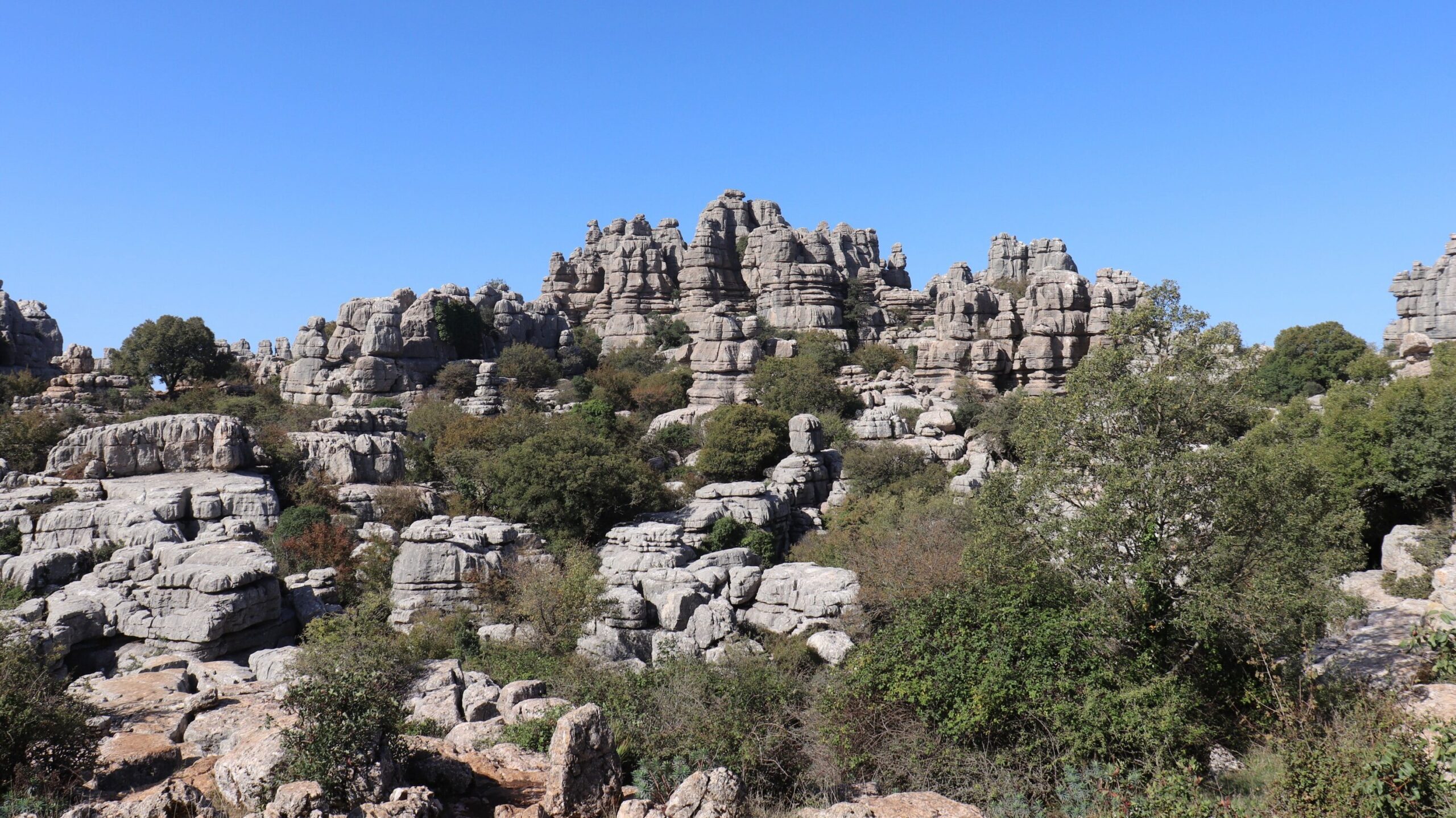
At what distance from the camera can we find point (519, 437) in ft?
93.2

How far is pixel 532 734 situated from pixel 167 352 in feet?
118

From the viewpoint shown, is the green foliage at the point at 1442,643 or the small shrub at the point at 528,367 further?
the small shrub at the point at 528,367

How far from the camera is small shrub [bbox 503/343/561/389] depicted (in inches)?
1673

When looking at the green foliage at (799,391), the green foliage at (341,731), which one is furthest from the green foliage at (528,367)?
the green foliage at (341,731)

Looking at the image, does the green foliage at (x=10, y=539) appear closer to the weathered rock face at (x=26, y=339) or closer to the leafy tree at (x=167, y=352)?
the leafy tree at (x=167, y=352)

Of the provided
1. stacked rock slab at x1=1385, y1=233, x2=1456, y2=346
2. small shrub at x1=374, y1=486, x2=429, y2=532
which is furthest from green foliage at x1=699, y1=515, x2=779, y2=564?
stacked rock slab at x1=1385, y1=233, x2=1456, y2=346

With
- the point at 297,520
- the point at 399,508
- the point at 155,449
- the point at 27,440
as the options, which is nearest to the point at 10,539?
the point at 155,449

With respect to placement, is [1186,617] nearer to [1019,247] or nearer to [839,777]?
[839,777]

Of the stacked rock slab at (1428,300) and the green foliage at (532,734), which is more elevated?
the stacked rock slab at (1428,300)

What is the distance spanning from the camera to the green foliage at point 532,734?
10.3 meters

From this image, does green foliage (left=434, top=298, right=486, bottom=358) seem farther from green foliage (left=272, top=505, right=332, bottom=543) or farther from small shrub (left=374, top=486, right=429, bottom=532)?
green foliage (left=272, top=505, right=332, bottom=543)

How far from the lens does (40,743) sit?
30.7 ft

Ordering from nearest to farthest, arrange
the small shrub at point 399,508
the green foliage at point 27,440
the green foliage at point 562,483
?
the green foliage at point 562,483
the small shrub at point 399,508
the green foliage at point 27,440

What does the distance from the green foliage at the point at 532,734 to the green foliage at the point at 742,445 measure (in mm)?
18266
